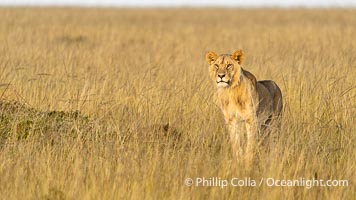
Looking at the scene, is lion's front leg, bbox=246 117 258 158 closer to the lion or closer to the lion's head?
the lion

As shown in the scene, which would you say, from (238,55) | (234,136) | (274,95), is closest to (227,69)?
(238,55)

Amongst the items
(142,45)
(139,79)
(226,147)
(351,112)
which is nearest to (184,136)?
(226,147)

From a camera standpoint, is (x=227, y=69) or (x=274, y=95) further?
(x=274, y=95)

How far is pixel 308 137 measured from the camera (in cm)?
573

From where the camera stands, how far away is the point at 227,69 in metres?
5.65

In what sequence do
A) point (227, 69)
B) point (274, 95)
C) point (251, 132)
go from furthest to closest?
point (274, 95) < point (227, 69) < point (251, 132)

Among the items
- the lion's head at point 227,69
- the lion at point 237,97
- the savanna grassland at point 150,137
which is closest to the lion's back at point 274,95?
the savanna grassland at point 150,137

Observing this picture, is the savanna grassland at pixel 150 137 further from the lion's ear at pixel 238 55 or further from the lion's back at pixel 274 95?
the lion's ear at pixel 238 55

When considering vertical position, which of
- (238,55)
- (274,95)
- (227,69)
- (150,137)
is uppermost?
(238,55)

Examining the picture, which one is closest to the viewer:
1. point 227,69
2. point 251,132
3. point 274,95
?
point 251,132

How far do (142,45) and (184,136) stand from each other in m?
9.46

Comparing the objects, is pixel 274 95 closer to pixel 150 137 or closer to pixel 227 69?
pixel 227 69

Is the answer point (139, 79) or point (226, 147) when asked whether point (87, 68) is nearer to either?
point (139, 79)

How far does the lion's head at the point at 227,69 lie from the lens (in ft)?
18.4
